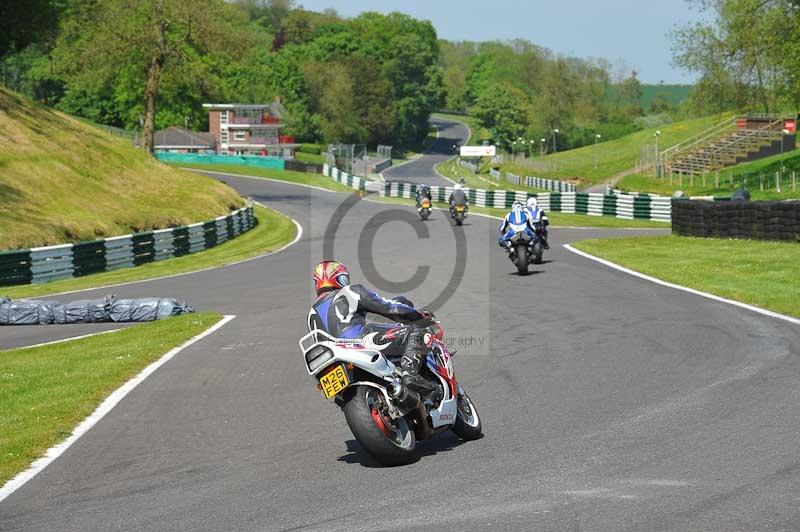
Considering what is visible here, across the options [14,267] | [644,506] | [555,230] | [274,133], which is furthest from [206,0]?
[274,133]

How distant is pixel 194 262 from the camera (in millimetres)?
33531

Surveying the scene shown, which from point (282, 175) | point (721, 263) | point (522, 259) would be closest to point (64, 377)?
point (522, 259)

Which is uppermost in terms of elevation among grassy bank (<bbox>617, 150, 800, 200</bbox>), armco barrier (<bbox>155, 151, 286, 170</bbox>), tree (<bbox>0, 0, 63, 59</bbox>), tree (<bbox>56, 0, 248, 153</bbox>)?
tree (<bbox>56, 0, 248, 153</bbox>)

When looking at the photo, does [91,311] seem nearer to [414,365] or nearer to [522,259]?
[522,259]

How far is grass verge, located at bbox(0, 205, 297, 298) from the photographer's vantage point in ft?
89.1

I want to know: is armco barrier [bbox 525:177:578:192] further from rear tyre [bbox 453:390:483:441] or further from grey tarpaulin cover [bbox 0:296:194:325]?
rear tyre [bbox 453:390:483:441]

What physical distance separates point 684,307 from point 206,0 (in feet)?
175

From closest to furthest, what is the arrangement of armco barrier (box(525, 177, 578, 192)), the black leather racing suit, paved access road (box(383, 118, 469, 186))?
1. the black leather racing suit
2. armco barrier (box(525, 177, 578, 192))
3. paved access road (box(383, 118, 469, 186))

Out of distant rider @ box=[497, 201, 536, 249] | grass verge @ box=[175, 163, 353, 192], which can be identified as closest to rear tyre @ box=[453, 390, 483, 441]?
distant rider @ box=[497, 201, 536, 249]

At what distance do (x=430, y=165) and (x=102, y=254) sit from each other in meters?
113

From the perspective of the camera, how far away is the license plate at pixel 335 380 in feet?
26.6

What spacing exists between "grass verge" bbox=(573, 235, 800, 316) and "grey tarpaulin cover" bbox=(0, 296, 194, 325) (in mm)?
10110

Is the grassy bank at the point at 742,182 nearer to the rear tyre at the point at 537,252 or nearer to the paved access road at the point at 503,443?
the rear tyre at the point at 537,252

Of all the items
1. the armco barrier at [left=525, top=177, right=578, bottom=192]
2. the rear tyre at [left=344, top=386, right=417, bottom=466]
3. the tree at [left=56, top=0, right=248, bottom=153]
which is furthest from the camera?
the armco barrier at [left=525, top=177, right=578, bottom=192]
